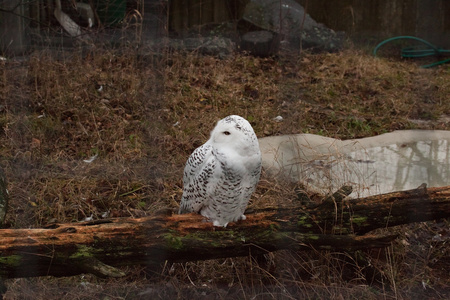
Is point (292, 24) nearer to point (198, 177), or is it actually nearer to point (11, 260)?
point (198, 177)

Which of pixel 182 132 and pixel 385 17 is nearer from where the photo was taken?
pixel 182 132

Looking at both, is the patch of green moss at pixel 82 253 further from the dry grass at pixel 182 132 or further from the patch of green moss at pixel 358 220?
the patch of green moss at pixel 358 220

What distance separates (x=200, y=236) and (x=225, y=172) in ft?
0.78

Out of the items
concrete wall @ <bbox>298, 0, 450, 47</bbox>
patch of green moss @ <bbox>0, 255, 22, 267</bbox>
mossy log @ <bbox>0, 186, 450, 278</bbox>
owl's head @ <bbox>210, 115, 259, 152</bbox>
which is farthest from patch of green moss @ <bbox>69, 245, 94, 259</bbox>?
concrete wall @ <bbox>298, 0, 450, 47</bbox>

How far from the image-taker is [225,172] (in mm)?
1794

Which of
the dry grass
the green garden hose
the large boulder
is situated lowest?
the dry grass

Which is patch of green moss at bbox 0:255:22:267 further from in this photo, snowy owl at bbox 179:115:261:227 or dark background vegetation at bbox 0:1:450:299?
snowy owl at bbox 179:115:261:227

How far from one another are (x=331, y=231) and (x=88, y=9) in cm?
318

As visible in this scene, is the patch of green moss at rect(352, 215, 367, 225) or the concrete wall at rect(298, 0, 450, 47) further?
the concrete wall at rect(298, 0, 450, 47)

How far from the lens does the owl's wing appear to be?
1.83 metres

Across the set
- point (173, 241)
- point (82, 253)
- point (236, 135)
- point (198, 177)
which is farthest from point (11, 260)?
point (236, 135)

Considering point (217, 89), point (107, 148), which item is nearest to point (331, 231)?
point (107, 148)

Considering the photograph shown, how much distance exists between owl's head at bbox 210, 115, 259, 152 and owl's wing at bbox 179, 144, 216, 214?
0.08 metres

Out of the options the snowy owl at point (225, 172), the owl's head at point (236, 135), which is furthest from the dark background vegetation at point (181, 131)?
Result: the owl's head at point (236, 135)
